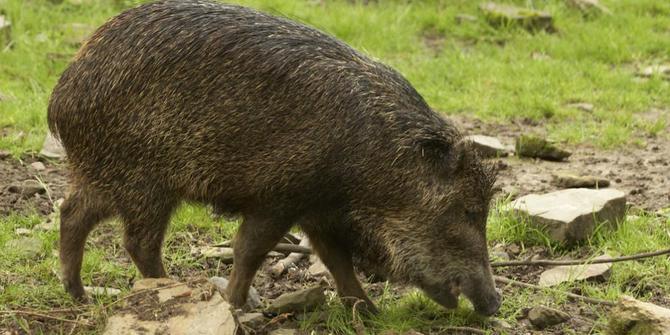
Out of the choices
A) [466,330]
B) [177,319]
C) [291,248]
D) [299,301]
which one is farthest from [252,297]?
[466,330]

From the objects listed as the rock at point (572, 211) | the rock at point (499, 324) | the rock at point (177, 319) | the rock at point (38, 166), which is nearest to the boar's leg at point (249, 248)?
the rock at point (177, 319)

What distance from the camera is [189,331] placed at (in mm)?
4211

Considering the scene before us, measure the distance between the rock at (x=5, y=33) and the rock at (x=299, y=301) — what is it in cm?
454

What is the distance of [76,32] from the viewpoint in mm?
8812

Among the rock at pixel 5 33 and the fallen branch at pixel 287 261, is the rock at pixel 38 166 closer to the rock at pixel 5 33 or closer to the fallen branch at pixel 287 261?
the fallen branch at pixel 287 261

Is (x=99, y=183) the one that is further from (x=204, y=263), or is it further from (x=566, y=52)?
(x=566, y=52)

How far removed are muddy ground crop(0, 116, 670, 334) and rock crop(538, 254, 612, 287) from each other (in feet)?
0.36

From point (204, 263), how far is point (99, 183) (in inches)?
39.8

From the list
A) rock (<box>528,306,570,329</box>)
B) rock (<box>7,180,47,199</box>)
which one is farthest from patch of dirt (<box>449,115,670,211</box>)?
rock (<box>7,180,47,199</box>)

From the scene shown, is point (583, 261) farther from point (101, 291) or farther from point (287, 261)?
point (101, 291)

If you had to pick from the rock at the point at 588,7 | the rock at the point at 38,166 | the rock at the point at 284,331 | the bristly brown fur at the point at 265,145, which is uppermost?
the bristly brown fur at the point at 265,145

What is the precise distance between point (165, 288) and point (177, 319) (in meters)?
0.23

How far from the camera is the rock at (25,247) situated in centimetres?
540

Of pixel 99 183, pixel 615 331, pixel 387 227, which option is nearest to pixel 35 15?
pixel 99 183
